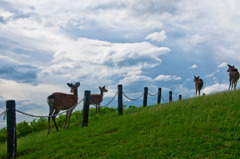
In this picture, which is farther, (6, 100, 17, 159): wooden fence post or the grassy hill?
(6, 100, 17, 159): wooden fence post

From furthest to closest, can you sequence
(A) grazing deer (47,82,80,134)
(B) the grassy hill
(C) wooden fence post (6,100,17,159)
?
(A) grazing deer (47,82,80,134) < (C) wooden fence post (6,100,17,159) < (B) the grassy hill

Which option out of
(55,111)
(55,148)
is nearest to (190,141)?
(55,148)

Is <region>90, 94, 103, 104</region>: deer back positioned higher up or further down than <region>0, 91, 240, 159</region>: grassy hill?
higher up

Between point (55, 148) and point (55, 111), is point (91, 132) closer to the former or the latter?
point (55, 148)

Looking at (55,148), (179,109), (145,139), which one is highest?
(179,109)

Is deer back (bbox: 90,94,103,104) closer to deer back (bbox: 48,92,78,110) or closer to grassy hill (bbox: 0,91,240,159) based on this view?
deer back (bbox: 48,92,78,110)

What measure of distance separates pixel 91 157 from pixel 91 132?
2887 millimetres

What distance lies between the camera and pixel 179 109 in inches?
399

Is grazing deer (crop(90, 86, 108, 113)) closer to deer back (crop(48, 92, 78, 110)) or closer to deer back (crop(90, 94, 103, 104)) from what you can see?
deer back (crop(90, 94, 103, 104))

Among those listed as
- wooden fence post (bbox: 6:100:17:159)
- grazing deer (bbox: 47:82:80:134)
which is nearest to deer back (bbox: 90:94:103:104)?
grazing deer (bbox: 47:82:80:134)

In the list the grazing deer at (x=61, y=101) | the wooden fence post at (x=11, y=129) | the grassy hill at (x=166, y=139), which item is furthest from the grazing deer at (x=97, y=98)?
the wooden fence post at (x=11, y=129)

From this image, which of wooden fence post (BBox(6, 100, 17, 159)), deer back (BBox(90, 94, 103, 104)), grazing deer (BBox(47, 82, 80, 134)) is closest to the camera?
wooden fence post (BBox(6, 100, 17, 159))

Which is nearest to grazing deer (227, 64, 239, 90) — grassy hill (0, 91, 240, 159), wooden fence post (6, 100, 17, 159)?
grassy hill (0, 91, 240, 159)

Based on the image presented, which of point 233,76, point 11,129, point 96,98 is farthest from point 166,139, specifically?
point 233,76
